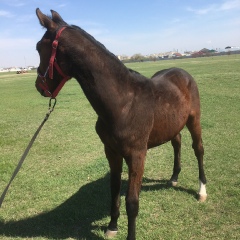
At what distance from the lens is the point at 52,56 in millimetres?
2932

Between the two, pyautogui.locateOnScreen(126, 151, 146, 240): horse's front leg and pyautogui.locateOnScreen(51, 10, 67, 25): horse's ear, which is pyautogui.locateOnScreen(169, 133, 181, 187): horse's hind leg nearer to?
Answer: pyautogui.locateOnScreen(126, 151, 146, 240): horse's front leg

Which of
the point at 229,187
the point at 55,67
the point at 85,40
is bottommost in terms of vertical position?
the point at 229,187

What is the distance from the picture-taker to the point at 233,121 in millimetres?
9953

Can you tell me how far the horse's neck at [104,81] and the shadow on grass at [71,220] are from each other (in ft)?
6.26

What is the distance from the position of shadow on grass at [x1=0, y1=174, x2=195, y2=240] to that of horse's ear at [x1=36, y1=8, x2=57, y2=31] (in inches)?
108

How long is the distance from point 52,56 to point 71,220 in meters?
2.60

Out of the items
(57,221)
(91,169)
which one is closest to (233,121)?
(91,169)

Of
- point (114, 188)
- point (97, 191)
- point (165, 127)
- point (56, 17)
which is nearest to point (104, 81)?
point (56, 17)

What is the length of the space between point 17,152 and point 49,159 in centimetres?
117

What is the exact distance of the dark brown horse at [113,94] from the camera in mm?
2949

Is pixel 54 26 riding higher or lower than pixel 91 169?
higher

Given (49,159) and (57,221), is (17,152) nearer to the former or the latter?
(49,159)

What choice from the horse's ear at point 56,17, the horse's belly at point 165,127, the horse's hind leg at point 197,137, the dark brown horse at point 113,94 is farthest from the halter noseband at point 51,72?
the horse's hind leg at point 197,137

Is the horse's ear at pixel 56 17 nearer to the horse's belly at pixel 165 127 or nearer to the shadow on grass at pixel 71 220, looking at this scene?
the horse's belly at pixel 165 127
